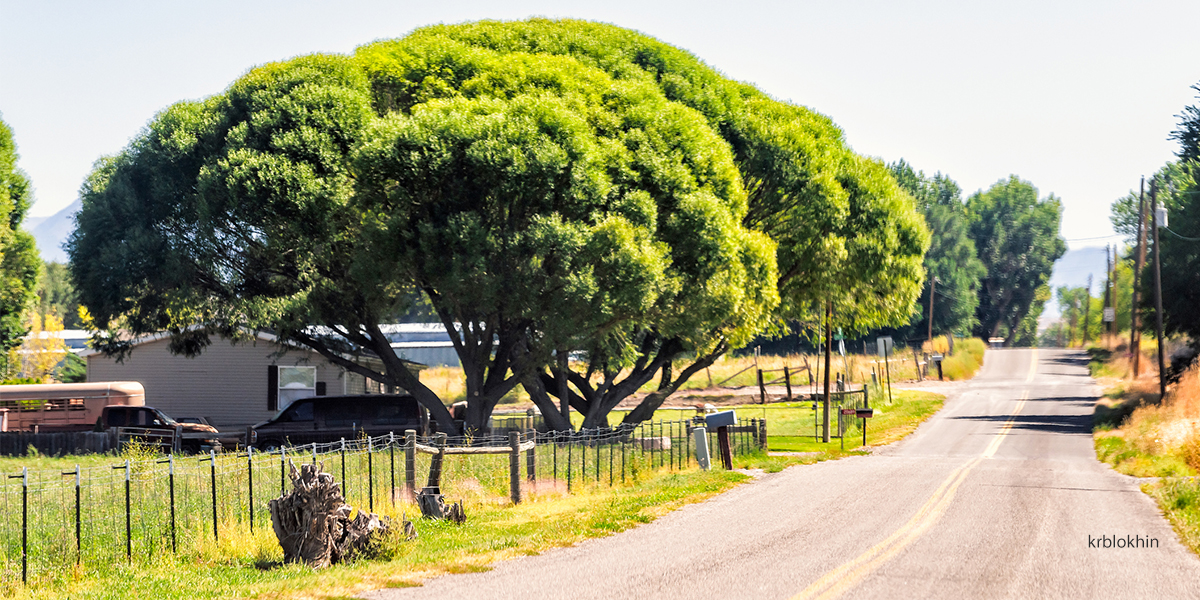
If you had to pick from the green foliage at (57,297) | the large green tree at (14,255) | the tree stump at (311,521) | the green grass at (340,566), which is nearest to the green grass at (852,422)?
the green grass at (340,566)

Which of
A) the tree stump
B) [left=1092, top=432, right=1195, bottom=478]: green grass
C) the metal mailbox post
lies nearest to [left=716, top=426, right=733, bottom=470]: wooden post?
the metal mailbox post

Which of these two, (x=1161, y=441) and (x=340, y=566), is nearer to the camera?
(x=340, y=566)

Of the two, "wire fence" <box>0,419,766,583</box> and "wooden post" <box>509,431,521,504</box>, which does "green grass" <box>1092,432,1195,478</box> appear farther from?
"wooden post" <box>509,431,521,504</box>

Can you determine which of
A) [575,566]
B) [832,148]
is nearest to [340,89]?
[832,148]

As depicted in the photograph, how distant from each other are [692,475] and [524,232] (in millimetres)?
7869

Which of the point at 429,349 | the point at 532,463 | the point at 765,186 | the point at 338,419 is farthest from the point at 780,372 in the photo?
the point at 532,463

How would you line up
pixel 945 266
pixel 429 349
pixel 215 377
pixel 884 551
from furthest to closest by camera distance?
pixel 945 266 → pixel 429 349 → pixel 215 377 → pixel 884 551

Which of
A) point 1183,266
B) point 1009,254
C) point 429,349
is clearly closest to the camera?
point 1183,266

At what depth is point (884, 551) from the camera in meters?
13.8

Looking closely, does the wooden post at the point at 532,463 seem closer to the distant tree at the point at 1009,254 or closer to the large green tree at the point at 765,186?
the large green tree at the point at 765,186

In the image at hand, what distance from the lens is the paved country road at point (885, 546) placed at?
11.5 meters

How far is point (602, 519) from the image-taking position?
16984 mm

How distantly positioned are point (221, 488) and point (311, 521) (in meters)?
4.44

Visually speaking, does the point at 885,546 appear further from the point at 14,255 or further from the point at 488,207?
the point at 14,255
